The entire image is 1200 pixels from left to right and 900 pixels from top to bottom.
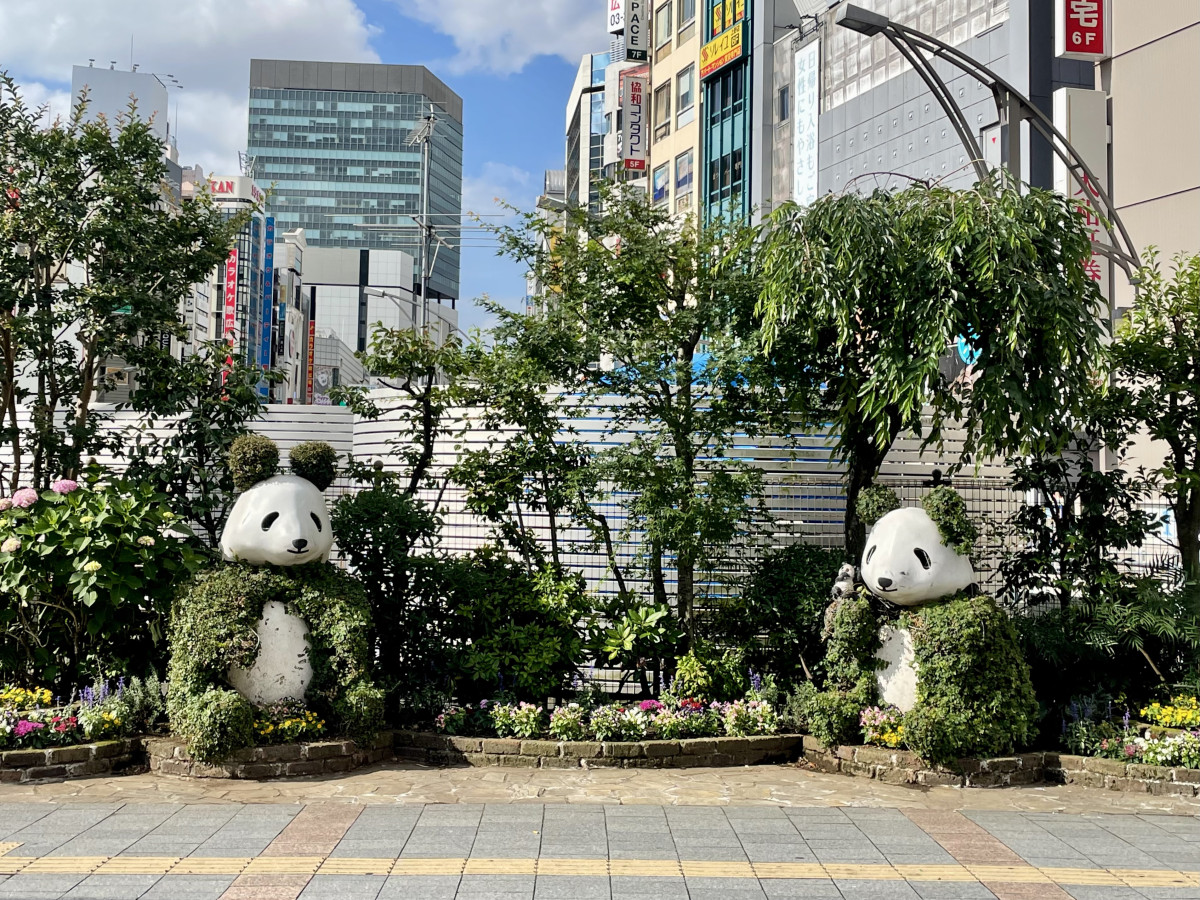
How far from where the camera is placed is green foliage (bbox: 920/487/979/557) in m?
8.79

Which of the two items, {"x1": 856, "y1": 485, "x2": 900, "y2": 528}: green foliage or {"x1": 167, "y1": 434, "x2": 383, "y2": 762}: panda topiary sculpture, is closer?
{"x1": 167, "y1": 434, "x2": 383, "y2": 762}: panda topiary sculpture

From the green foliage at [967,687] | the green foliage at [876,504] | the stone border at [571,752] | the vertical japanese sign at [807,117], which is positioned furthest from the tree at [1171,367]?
the vertical japanese sign at [807,117]

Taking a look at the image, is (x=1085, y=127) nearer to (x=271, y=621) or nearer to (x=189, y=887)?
(x=271, y=621)

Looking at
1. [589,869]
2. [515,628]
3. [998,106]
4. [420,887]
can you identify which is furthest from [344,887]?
[998,106]

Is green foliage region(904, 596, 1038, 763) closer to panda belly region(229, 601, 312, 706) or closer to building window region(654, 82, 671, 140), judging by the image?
panda belly region(229, 601, 312, 706)

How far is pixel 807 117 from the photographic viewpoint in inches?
1176

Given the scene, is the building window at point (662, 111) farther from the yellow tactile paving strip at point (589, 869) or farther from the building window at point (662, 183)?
the yellow tactile paving strip at point (589, 869)

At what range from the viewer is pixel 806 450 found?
36.9 ft

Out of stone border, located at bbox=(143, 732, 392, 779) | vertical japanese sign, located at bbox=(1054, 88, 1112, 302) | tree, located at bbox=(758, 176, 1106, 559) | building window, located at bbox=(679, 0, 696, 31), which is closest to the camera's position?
stone border, located at bbox=(143, 732, 392, 779)

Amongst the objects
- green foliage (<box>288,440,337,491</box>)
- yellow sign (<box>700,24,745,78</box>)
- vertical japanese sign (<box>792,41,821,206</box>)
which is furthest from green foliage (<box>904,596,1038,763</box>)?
yellow sign (<box>700,24,745,78</box>)

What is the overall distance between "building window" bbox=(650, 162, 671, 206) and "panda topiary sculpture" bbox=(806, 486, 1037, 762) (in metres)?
33.6

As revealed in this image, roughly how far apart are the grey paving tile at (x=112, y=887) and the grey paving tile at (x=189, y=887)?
0.06m

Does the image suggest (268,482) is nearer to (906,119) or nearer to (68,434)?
(68,434)

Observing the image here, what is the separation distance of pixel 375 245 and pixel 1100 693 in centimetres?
16262
